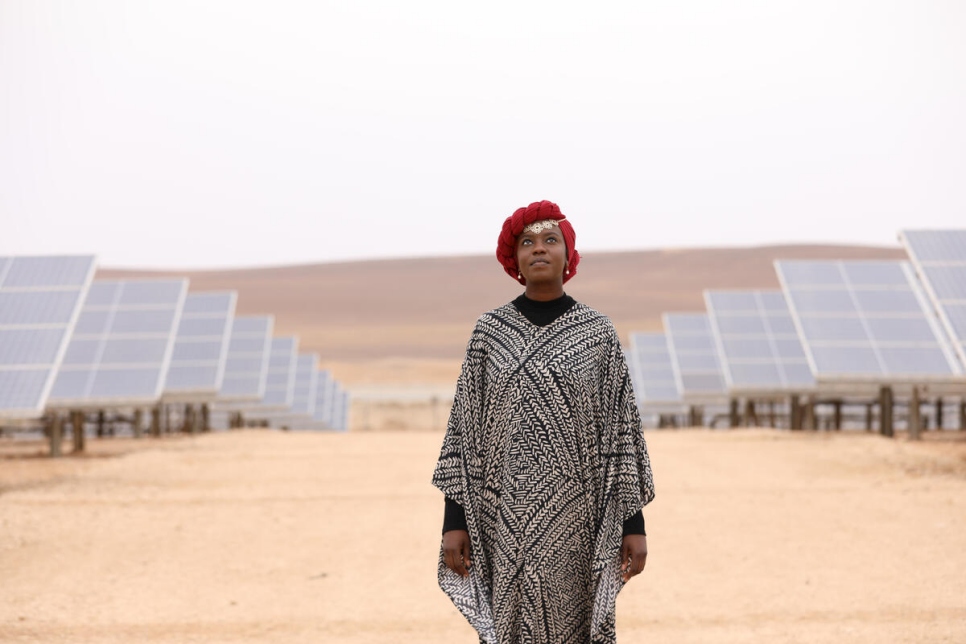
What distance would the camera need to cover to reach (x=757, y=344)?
26.6 m

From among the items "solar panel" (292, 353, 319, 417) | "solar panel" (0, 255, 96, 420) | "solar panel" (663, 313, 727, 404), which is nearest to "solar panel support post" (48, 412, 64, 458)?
"solar panel" (0, 255, 96, 420)

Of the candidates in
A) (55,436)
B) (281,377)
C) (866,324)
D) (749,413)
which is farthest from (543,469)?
(281,377)

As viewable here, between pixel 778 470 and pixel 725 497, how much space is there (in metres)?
3.27

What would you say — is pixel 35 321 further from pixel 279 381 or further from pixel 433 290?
pixel 433 290

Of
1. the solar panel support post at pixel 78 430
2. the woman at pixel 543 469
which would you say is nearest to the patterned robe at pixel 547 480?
the woman at pixel 543 469

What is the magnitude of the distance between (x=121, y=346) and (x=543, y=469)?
725 inches

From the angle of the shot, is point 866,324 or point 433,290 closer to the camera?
point 866,324

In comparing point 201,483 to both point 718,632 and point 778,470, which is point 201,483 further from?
point 718,632

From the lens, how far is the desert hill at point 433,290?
112 m

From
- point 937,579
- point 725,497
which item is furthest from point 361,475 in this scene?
point 937,579

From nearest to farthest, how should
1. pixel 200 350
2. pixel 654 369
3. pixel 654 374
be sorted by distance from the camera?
pixel 200 350 → pixel 654 374 → pixel 654 369

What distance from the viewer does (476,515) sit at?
3.78 metres

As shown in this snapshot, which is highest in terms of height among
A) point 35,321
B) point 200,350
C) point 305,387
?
point 305,387

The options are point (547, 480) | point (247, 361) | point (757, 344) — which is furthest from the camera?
point (247, 361)
